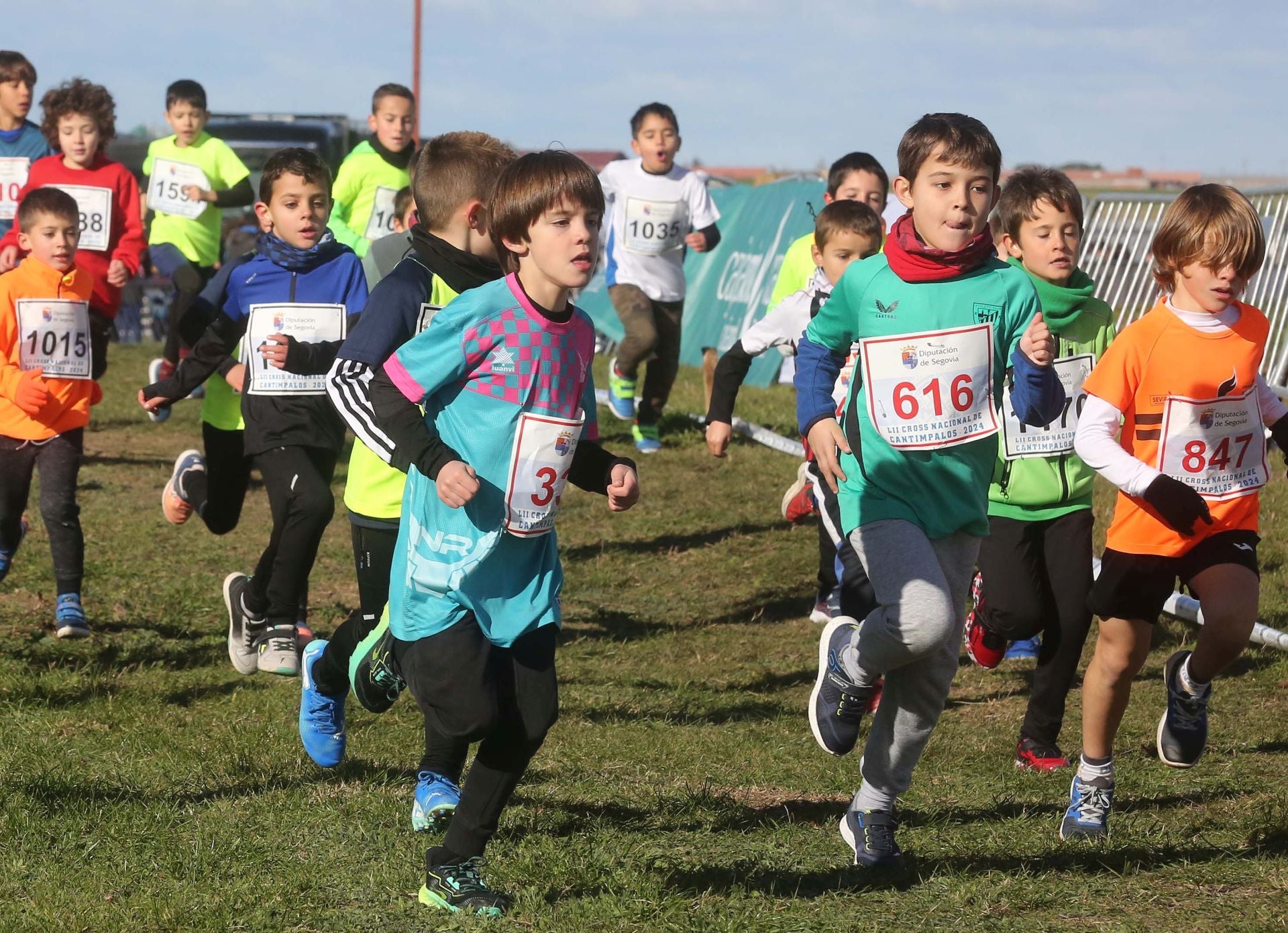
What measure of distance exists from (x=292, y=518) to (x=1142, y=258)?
8.37 m

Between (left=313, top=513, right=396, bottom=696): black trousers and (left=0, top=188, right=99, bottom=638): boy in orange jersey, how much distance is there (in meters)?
2.33

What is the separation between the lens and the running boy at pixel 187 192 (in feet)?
37.1

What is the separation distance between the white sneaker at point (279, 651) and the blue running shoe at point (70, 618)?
1131mm

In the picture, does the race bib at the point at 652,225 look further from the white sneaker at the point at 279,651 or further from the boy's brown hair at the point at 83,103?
the white sneaker at the point at 279,651

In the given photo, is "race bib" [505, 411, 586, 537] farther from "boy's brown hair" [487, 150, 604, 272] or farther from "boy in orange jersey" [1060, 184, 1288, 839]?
"boy in orange jersey" [1060, 184, 1288, 839]

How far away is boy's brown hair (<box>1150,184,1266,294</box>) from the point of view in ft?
14.9

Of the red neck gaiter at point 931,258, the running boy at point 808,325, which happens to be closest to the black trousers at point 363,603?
the running boy at point 808,325

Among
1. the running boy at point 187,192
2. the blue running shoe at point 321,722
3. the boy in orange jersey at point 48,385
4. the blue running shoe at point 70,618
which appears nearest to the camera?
the blue running shoe at point 321,722

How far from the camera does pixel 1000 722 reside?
6301 mm

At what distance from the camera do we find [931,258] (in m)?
4.33

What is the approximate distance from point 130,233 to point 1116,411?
6.84m

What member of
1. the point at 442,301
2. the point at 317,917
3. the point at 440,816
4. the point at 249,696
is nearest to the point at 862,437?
the point at 442,301

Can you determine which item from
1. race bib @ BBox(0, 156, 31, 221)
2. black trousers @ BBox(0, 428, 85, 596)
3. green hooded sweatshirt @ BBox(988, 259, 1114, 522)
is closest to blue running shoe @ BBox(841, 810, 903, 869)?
green hooded sweatshirt @ BBox(988, 259, 1114, 522)

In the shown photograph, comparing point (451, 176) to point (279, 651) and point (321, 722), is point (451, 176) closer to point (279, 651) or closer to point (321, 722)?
point (321, 722)
